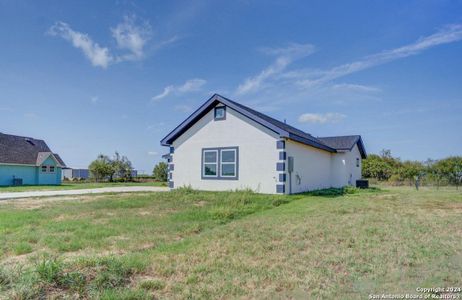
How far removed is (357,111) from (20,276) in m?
20.3

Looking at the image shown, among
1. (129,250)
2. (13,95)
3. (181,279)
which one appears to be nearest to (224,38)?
(13,95)

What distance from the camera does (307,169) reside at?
50.5 ft

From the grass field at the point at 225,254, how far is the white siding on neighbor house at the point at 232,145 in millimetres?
5057

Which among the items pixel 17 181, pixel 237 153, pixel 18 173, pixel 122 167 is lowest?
pixel 17 181

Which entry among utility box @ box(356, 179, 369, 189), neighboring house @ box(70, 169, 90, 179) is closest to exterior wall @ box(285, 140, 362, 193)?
utility box @ box(356, 179, 369, 189)

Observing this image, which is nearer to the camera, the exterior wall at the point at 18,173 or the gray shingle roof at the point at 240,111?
the gray shingle roof at the point at 240,111

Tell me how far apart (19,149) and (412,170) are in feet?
117

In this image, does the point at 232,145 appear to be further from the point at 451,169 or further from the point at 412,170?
the point at 412,170

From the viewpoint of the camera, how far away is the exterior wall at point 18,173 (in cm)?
2488

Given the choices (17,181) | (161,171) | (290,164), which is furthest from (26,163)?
(290,164)

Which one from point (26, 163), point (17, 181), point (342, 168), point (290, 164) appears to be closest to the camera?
point (290, 164)

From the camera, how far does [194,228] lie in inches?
239

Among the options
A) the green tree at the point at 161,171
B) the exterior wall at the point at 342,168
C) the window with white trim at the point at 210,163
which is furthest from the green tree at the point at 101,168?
the exterior wall at the point at 342,168

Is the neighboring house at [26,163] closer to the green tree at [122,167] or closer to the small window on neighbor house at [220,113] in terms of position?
the green tree at [122,167]
